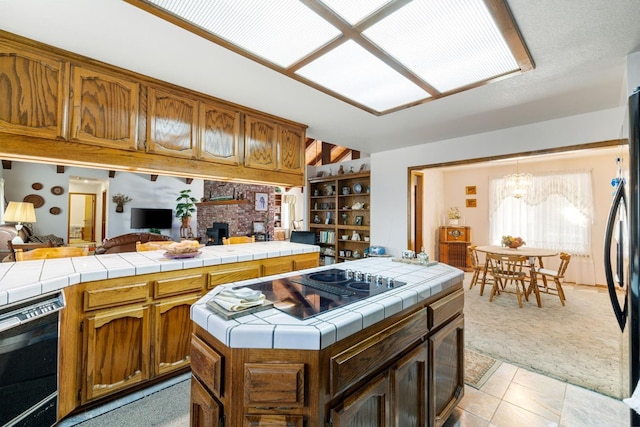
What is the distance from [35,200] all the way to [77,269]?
6.73m

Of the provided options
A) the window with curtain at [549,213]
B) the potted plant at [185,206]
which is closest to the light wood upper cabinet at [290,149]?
the window with curtain at [549,213]

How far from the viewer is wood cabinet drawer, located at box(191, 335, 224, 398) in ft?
3.02

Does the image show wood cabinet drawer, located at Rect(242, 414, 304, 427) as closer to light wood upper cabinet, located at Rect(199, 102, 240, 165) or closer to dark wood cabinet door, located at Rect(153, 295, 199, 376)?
dark wood cabinet door, located at Rect(153, 295, 199, 376)

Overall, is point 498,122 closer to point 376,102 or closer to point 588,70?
point 588,70

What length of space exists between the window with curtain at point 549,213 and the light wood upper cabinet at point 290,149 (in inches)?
184

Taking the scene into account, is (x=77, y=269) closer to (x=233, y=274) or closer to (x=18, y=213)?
(x=233, y=274)

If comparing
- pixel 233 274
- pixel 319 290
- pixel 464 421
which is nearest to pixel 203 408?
pixel 319 290

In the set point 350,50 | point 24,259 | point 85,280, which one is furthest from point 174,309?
point 350,50

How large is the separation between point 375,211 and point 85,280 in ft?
12.3

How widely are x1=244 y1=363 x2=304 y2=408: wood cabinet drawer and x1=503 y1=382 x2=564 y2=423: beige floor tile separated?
1923mm

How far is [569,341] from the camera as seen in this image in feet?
9.11

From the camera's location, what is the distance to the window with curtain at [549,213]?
500cm

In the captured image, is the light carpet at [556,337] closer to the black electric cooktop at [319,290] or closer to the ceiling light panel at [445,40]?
the black electric cooktop at [319,290]

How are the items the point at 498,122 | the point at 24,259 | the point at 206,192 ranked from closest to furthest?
1. the point at 24,259
2. the point at 498,122
3. the point at 206,192
